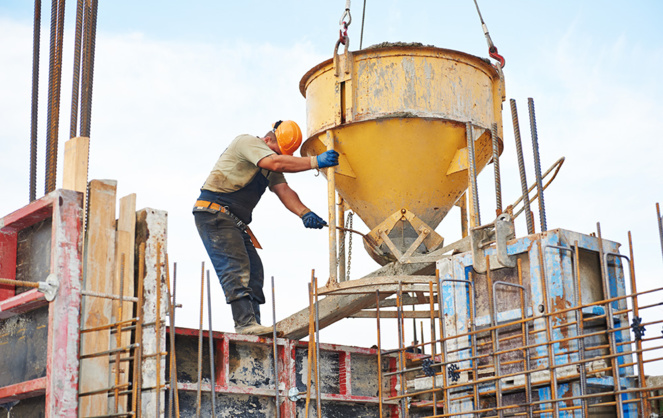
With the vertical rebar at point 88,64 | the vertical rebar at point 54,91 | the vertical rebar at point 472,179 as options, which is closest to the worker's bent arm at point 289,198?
the vertical rebar at point 472,179

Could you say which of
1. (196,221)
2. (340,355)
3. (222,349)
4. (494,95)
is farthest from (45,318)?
(494,95)

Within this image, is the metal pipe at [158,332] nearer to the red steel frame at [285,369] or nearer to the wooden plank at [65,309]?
the wooden plank at [65,309]

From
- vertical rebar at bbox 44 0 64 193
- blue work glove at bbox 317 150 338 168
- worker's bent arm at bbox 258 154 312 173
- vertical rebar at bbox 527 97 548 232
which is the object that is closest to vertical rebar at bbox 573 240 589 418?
vertical rebar at bbox 527 97 548 232

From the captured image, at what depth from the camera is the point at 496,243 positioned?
806 centimetres

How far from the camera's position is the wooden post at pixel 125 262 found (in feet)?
23.8

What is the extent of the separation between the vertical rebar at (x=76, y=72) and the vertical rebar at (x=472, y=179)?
4.08 metres

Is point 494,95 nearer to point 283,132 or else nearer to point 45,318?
point 283,132

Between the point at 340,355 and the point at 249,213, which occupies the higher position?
the point at 249,213

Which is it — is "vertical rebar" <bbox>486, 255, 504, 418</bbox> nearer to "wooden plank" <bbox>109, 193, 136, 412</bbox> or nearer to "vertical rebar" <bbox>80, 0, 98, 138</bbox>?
"wooden plank" <bbox>109, 193, 136, 412</bbox>

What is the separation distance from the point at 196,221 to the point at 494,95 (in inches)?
146

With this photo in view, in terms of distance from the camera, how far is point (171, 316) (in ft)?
24.8

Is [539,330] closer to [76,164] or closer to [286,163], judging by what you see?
[286,163]

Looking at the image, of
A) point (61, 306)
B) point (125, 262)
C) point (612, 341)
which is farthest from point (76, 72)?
point (612, 341)

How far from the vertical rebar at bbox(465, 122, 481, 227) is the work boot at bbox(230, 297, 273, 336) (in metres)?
2.45
